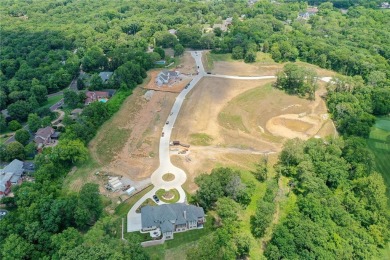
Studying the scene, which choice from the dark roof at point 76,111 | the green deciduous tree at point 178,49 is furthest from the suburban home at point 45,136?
the green deciduous tree at point 178,49

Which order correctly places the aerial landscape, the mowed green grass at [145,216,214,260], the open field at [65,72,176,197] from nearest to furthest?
1. the mowed green grass at [145,216,214,260]
2. the aerial landscape
3. the open field at [65,72,176,197]

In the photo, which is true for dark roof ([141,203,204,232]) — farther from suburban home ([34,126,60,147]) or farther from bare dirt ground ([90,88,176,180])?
suburban home ([34,126,60,147])

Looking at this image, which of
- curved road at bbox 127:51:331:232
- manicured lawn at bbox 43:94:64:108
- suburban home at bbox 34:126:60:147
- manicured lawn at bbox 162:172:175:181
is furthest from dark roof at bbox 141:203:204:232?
manicured lawn at bbox 43:94:64:108

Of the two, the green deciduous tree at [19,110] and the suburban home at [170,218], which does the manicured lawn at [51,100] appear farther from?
the suburban home at [170,218]

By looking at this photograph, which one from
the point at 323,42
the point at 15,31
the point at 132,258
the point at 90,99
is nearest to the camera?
the point at 132,258

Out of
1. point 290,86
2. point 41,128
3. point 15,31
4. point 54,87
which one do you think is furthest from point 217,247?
point 15,31

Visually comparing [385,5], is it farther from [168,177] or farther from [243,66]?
[168,177]

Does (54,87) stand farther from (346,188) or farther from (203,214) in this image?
(346,188)
